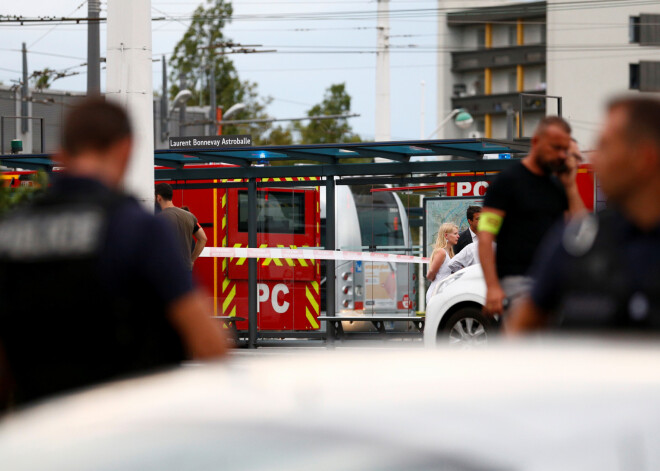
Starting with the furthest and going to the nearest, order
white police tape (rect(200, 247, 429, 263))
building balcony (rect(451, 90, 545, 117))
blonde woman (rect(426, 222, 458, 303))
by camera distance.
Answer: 1. building balcony (rect(451, 90, 545, 117))
2. white police tape (rect(200, 247, 429, 263))
3. blonde woman (rect(426, 222, 458, 303))

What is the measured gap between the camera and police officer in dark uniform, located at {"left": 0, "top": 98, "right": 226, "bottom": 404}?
3.83 m

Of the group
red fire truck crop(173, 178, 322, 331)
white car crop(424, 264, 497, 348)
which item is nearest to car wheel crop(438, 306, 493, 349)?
white car crop(424, 264, 497, 348)

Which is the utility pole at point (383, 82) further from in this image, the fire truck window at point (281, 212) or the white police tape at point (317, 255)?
the white police tape at point (317, 255)

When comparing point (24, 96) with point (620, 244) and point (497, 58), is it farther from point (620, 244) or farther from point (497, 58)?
point (497, 58)

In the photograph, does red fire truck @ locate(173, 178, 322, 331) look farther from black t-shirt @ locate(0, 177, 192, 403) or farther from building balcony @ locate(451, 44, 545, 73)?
building balcony @ locate(451, 44, 545, 73)

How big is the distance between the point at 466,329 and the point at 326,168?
5407 millimetres

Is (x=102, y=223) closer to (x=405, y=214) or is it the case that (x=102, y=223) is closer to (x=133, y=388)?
(x=133, y=388)

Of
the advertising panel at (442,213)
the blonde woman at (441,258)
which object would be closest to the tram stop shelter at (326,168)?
the advertising panel at (442,213)

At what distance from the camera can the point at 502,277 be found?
6.83 m

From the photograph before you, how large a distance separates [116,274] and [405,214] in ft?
44.8

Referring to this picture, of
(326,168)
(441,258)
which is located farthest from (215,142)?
(441,258)

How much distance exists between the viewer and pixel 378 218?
17422mm

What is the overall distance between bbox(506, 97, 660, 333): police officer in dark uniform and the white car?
7.99 metres

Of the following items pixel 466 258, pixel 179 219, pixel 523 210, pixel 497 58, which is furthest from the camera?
pixel 497 58
